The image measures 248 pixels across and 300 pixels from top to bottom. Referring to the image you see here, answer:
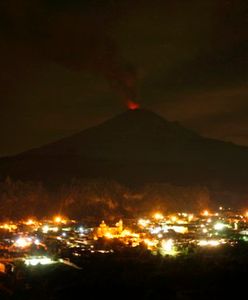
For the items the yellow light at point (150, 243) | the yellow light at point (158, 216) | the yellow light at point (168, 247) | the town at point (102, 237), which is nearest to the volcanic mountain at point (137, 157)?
the yellow light at point (158, 216)

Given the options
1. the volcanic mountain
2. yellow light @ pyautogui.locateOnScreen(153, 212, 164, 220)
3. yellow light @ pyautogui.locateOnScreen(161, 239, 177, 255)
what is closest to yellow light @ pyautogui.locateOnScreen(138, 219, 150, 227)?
yellow light @ pyautogui.locateOnScreen(153, 212, 164, 220)

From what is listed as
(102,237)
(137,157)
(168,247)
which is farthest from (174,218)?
(137,157)

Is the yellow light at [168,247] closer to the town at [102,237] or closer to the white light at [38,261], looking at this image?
the town at [102,237]

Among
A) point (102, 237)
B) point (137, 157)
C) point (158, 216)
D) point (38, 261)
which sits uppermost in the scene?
point (137, 157)

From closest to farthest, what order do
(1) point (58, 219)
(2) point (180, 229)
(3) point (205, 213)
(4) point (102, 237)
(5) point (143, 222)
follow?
(4) point (102, 237), (2) point (180, 229), (5) point (143, 222), (1) point (58, 219), (3) point (205, 213)

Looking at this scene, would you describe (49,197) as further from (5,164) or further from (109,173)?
(5,164)

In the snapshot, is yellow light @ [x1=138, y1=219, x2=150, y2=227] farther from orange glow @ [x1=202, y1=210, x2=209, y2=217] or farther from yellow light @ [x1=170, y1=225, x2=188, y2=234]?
orange glow @ [x1=202, y1=210, x2=209, y2=217]

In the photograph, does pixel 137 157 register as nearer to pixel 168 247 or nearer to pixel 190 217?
pixel 190 217

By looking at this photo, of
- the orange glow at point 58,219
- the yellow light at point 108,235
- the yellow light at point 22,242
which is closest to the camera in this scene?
the yellow light at point 22,242

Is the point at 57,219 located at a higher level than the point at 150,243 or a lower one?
higher
